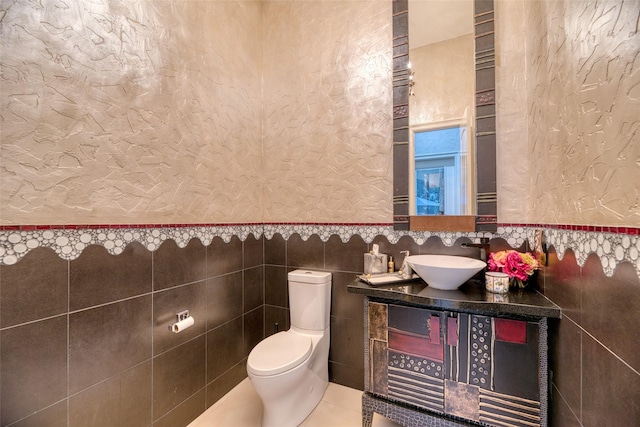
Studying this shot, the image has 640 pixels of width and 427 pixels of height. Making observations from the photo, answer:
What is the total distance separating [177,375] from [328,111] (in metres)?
2.05

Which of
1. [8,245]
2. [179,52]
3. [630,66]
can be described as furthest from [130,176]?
[630,66]

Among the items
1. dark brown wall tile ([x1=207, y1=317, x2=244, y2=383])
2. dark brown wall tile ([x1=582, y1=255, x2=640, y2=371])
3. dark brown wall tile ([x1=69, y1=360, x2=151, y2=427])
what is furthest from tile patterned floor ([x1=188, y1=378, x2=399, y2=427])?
dark brown wall tile ([x1=582, y1=255, x2=640, y2=371])

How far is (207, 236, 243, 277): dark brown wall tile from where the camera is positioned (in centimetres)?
188

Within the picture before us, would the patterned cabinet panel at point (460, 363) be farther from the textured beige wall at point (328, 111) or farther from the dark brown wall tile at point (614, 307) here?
the textured beige wall at point (328, 111)

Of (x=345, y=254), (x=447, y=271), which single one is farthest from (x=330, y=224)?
(x=447, y=271)

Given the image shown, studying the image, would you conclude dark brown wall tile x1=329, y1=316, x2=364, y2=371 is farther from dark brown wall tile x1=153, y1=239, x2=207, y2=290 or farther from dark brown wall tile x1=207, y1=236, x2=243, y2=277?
dark brown wall tile x1=153, y1=239, x2=207, y2=290

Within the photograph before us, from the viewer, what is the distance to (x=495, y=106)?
1685 millimetres

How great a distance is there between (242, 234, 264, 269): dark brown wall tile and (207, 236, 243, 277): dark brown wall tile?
67 millimetres

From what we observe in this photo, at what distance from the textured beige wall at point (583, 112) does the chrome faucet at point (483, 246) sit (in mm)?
257

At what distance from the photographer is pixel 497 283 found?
56.9 inches

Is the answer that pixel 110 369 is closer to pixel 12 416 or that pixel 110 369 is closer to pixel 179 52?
pixel 12 416

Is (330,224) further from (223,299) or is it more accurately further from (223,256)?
(223,299)

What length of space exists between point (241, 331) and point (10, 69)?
1907mm

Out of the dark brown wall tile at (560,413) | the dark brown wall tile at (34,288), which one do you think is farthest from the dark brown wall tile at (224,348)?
the dark brown wall tile at (560,413)
